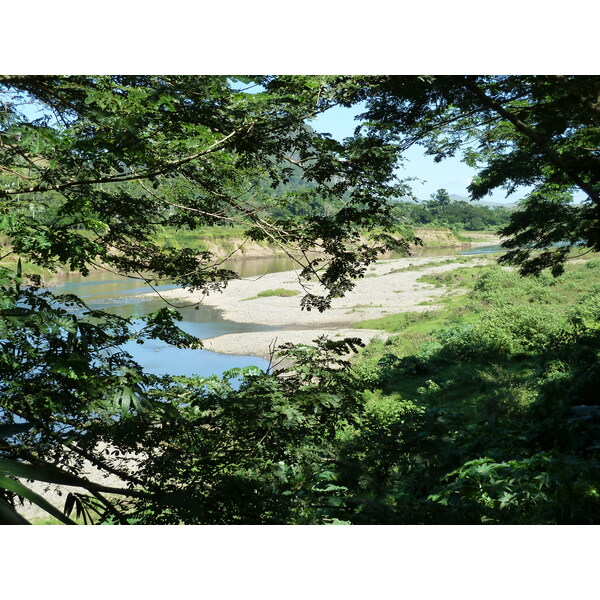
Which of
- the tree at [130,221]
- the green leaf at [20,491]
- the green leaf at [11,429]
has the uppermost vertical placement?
the tree at [130,221]

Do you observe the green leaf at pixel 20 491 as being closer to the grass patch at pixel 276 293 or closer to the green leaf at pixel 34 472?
the green leaf at pixel 34 472

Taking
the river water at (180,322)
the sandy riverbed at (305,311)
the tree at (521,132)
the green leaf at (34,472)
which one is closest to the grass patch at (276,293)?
the sandy riverbed at (305,311)

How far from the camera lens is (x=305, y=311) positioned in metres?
7.89

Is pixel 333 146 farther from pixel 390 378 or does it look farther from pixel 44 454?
pixel 390 378

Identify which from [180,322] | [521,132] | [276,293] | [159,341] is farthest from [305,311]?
[521,132]

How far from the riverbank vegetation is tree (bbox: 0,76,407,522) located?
1 centimetres

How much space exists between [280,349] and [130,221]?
3.57ft

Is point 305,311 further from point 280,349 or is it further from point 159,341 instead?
point 280,349

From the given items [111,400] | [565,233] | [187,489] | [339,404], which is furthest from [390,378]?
[111,400]

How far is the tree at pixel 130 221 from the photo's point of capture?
1410 mm

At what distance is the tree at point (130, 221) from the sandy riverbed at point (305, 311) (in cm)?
298

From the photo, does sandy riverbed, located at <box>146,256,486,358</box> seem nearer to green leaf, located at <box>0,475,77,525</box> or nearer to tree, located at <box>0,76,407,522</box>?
tree, located at <box>0,76,407,522</box>
